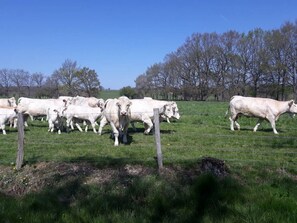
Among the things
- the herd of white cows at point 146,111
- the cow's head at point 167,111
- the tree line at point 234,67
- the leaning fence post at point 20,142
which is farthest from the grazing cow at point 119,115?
the tree line at point 234,67

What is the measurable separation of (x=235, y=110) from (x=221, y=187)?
12254 mm

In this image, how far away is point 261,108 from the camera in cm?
1742

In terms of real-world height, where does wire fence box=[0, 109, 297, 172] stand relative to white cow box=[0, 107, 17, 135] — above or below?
below

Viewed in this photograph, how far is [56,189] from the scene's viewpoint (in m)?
6.66

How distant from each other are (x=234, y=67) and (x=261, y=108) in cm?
5828

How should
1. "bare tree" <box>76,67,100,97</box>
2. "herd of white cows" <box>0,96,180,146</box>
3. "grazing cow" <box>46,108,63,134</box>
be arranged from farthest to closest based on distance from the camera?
"bare tree" <box>76,67,100,97</box>, "grazing cow" <box>46,108,63,134</box>, "herd of white cows" <box>0,96,180,146</box>

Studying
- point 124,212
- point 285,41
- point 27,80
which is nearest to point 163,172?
point 124,212

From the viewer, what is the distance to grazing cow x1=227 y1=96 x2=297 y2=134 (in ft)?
56.6

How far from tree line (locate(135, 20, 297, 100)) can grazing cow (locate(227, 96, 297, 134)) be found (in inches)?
1908

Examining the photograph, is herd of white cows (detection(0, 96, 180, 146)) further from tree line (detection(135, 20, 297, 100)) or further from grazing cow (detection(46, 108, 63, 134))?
tree line (detection(135, 20, 297, 100))

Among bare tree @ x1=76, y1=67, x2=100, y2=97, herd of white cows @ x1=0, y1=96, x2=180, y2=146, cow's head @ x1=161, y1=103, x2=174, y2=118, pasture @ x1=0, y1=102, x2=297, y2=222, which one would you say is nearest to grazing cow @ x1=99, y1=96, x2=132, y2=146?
herd of white cows @ x1=0, y1=96, x2=180, y2=146

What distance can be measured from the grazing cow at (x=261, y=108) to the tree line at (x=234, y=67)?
48.5 meters

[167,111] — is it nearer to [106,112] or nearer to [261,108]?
[106,112]

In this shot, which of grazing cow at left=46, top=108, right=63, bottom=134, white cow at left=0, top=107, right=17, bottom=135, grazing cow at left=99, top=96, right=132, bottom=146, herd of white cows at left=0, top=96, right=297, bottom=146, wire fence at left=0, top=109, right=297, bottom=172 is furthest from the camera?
grazing cow at left=46, top=108, right=63, bottom=134
